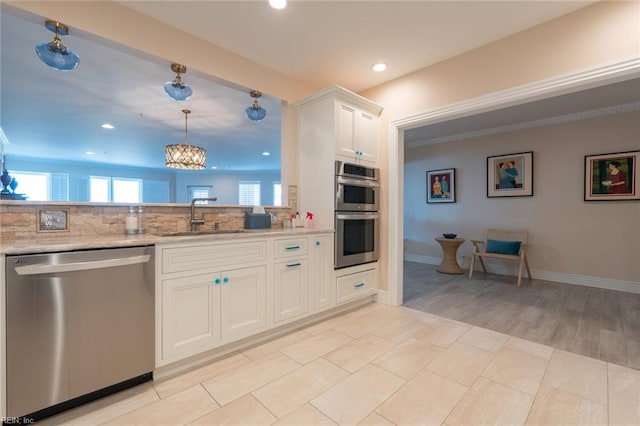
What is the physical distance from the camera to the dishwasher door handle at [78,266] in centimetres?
131

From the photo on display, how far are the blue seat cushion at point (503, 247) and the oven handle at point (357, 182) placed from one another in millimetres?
2651

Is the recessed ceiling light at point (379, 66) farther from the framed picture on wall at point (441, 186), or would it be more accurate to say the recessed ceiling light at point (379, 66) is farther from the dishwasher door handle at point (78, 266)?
the framed picture on wall at point (441, 186)

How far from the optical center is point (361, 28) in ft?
7.55

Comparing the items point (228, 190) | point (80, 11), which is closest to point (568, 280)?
point (80, 11)

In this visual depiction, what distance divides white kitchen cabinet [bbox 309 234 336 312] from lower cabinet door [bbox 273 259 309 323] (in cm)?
8

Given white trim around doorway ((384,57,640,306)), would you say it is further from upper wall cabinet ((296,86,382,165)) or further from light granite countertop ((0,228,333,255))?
light granite countertop ((0,228,333,255))

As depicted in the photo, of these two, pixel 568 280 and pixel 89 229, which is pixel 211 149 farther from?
pixel 568 280

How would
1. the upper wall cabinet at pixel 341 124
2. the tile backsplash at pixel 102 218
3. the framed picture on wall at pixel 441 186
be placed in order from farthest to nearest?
the framed picture on wall at pixel 441 186, the upper wall cabinet at pixel 341 124, the tile backsplash at pixel 102 218

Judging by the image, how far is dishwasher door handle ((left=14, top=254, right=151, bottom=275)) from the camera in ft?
4.30

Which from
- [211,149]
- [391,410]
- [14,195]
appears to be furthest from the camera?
[211,149]

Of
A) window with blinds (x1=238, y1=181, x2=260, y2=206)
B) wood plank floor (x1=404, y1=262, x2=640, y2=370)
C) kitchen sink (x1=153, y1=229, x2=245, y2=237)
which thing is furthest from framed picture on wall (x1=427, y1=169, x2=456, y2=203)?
window with blinds (x1=238, y1=181, x2=260, y2=206)

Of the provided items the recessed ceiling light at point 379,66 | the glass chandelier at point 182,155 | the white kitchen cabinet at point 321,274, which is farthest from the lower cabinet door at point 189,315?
the glass chandelier at point 182,155

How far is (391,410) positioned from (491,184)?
4647 millimetres

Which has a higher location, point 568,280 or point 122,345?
point 122,345
